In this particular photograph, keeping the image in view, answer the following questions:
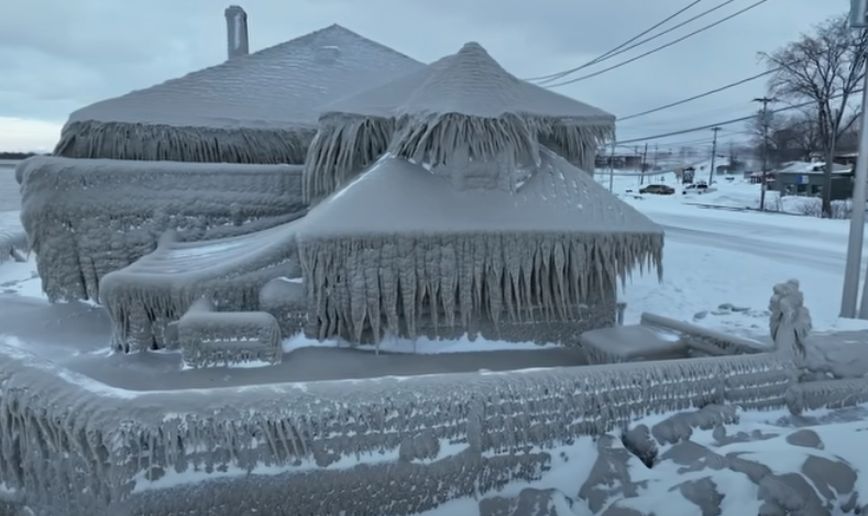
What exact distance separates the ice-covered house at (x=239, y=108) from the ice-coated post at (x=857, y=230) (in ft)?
25.0

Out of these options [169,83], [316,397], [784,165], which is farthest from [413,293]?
[784,165]

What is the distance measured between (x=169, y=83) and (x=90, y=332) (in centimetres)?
435

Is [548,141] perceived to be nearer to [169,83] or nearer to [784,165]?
[169,83]

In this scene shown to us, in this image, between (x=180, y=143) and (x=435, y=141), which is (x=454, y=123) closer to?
(x=435, y=141)

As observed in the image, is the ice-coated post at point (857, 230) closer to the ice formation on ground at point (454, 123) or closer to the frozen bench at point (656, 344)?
the frozen bench at point (656, 344)

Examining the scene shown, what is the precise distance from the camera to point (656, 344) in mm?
5867

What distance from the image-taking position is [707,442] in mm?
4559

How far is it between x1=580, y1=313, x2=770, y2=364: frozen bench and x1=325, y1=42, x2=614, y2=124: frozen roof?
271 cm

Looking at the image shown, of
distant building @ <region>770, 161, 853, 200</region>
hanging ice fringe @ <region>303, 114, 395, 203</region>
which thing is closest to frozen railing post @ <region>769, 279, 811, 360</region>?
hanging ice fringe @ <region>303, 114, 395, 203</region>

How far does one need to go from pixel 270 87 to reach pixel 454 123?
4.93 m

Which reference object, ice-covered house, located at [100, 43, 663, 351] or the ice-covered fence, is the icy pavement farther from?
the ice-covered fence

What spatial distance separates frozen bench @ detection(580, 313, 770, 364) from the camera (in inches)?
224

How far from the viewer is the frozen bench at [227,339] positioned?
518 centimetres

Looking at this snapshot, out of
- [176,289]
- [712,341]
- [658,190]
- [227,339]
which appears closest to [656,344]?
[712,341]
